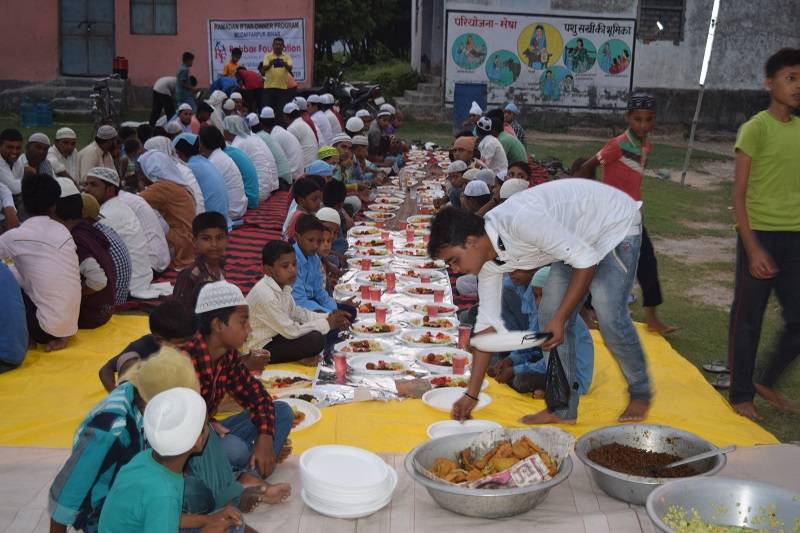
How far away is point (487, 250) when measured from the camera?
3.45 metres

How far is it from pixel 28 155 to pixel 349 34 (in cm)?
1951

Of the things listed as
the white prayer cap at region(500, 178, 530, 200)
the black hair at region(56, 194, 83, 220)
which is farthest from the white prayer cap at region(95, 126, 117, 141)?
the white prayer cap at region(500, 178, 530, 200)

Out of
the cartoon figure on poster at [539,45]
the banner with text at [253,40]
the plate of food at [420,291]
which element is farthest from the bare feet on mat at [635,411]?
the cartoon figure on poster at [539,45]

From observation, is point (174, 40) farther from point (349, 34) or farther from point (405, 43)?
point (405, 43)

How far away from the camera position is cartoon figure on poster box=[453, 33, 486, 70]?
19516 mm

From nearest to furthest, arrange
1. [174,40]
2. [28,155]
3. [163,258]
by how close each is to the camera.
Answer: [163,258], [28,155], [174,40]

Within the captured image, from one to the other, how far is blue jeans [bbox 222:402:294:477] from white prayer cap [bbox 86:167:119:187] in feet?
10.5

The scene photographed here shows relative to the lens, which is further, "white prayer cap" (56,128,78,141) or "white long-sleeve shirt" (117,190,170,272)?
"white prayer cap" (56,128,78,141)

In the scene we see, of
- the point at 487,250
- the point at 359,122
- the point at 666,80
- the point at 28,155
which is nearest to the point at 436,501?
the point at 487,250

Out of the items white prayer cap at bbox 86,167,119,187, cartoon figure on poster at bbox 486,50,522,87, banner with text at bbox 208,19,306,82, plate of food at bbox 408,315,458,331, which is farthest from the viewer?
cartoon figure on poster at bbox 486,50,522,87

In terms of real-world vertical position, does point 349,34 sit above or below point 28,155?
above

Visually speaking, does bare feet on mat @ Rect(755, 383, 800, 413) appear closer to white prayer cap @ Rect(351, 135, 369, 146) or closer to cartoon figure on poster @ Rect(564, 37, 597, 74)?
white prayer cap @ Rect(351, 135, 369, 146)

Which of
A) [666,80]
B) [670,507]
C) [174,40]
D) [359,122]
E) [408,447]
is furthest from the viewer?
[666,80]

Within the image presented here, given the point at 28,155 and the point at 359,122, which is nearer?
the point at 28,155
